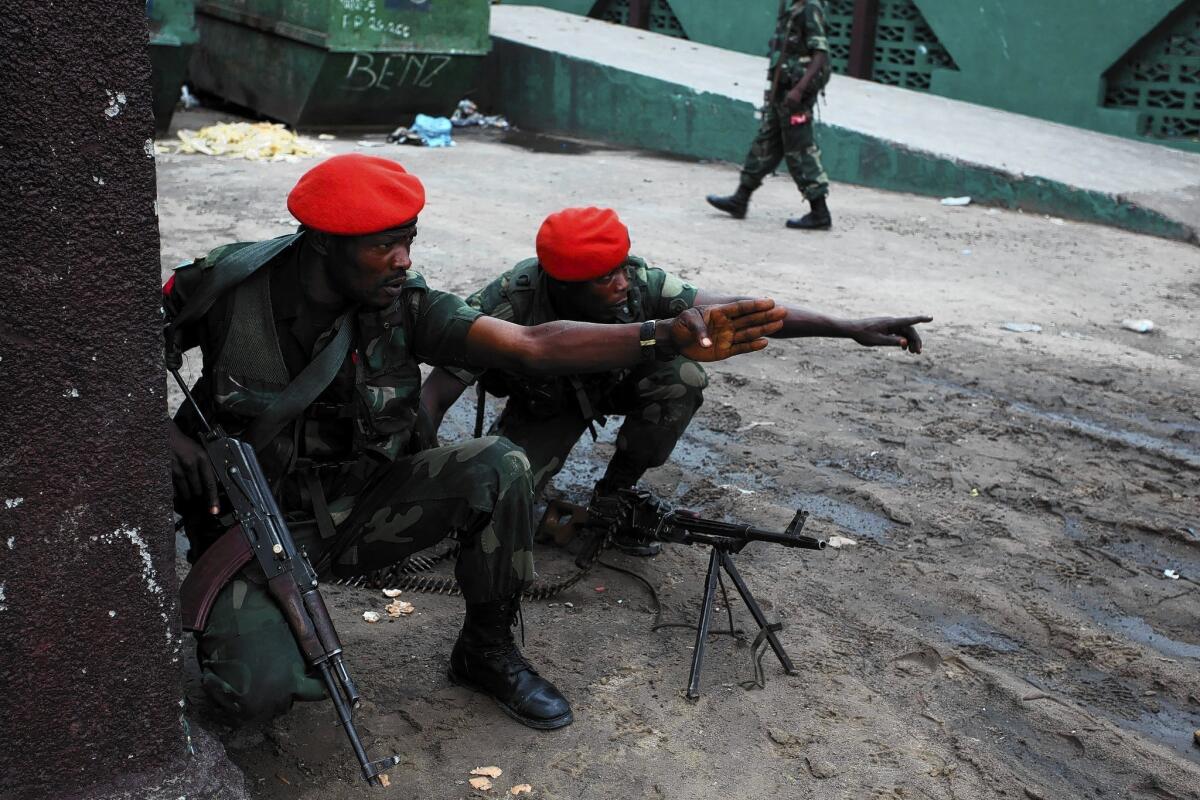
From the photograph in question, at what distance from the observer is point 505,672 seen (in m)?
2.96

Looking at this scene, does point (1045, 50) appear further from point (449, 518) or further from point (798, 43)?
point (449, 518)

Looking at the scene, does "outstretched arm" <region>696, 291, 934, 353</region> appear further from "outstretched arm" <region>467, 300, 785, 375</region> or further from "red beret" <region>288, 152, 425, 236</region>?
"red beret" <region>288, 152, 425, 236</region>

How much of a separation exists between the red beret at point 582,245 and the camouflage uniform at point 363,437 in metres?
0.66

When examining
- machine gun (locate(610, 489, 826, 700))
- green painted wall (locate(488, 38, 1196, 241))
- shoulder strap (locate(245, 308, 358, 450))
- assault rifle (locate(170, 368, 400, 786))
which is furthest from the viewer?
green painted wall (locate(488, 38, 1196, 241))

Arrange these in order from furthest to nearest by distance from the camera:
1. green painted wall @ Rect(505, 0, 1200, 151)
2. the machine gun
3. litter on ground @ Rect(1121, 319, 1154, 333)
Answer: green painted wall @ Rect(505, 0, 1200, 151) < litter on ground @ Rect(1121, 319, 1154, 333) < the machine gun

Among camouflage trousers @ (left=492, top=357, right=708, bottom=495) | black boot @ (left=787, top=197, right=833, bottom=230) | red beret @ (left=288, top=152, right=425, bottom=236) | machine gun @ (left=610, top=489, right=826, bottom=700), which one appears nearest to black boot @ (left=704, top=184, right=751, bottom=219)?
black boot @ (left=787, top=197, right=833, bottom=230)

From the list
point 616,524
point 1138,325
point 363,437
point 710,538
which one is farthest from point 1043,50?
point 363,437

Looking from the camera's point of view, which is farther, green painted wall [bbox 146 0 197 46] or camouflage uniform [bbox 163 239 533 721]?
green painted wall [bbox 146 0 197 46]

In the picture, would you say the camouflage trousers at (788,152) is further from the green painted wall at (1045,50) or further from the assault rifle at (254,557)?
the assault rifle at (254,557)

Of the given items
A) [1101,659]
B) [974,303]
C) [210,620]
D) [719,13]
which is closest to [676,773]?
[210,620]

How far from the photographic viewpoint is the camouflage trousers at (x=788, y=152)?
823 centimetres

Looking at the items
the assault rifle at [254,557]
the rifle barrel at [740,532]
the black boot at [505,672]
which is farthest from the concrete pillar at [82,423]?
the rifle barrel at [740,532]

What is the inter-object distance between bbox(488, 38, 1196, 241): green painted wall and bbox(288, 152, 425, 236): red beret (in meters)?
6.97

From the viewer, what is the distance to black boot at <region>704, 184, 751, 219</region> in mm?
8562
